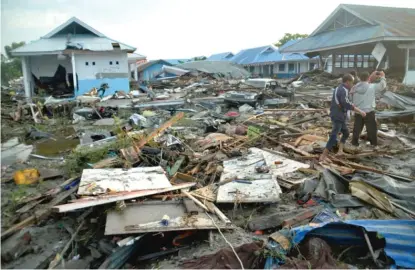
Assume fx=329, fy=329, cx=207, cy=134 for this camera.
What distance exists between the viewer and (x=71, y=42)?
66.0 feet

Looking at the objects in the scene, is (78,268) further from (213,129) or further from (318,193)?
(213,129)

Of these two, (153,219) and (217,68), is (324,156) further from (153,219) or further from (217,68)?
(217,68)

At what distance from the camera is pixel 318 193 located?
4.83 meters

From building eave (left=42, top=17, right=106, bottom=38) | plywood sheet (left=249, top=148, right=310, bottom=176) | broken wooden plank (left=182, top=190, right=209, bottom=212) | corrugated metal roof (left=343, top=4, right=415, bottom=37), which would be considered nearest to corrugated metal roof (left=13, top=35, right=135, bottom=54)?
building eave (left=42, top=17, right=106, bottom=38)

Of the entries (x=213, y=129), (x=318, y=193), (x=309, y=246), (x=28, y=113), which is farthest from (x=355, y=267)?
(x=28, y=113)

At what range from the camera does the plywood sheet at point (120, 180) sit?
15.8 feet

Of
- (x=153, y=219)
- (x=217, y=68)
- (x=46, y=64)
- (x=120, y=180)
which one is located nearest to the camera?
(x=153, y=219)

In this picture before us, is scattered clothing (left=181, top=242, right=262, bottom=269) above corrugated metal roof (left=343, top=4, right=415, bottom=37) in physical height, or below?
below

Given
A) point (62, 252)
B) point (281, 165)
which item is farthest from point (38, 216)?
point (281, 165)

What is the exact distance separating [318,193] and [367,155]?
104 inches

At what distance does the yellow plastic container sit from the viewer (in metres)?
6.00

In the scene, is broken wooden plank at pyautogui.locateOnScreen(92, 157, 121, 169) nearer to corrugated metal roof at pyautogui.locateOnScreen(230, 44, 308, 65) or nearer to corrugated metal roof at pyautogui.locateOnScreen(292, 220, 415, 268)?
corrugated metal roof at pyautogui.locateOnScreen(292, 220, 415, 268)

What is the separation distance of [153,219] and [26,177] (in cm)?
336

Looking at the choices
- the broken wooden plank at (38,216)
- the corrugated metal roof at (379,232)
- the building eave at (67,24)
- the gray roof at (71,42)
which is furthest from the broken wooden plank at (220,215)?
the building eave at (67,24)
